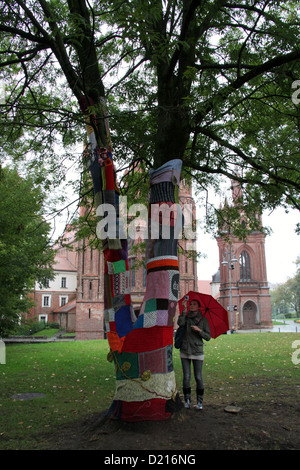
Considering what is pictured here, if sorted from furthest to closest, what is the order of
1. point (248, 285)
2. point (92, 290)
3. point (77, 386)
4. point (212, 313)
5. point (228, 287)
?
point (228, 287) → point (248, 285) → point (92, 290) → point (77, 386) → point (212, 313)

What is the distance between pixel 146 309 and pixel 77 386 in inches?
180

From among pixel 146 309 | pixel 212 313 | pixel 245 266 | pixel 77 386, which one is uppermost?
pixel 245 266

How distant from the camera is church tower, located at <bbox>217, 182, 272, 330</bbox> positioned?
2072 inches

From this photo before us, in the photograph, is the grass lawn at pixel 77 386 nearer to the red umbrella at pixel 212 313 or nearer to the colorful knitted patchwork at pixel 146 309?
the colorful knitted patchwork at pixel 146 309

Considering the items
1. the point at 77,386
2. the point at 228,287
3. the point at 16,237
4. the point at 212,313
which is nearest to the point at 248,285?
the point at 228,287

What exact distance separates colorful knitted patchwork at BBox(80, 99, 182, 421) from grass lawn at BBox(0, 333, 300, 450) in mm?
1338

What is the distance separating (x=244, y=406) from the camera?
6.20 meters

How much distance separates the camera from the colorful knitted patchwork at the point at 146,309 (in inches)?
198

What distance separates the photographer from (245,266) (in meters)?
55.8

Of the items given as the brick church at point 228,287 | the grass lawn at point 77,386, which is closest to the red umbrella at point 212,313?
the grass lawn at point 77,386

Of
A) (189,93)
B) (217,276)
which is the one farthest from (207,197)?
(217,276)

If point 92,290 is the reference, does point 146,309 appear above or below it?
below

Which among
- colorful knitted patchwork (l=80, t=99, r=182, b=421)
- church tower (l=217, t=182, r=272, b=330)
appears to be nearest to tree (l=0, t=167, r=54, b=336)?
colorful knitted patchwork (l=80, t=99, r=182, b=421)

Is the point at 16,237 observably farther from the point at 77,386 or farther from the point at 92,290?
the point at 92,290
